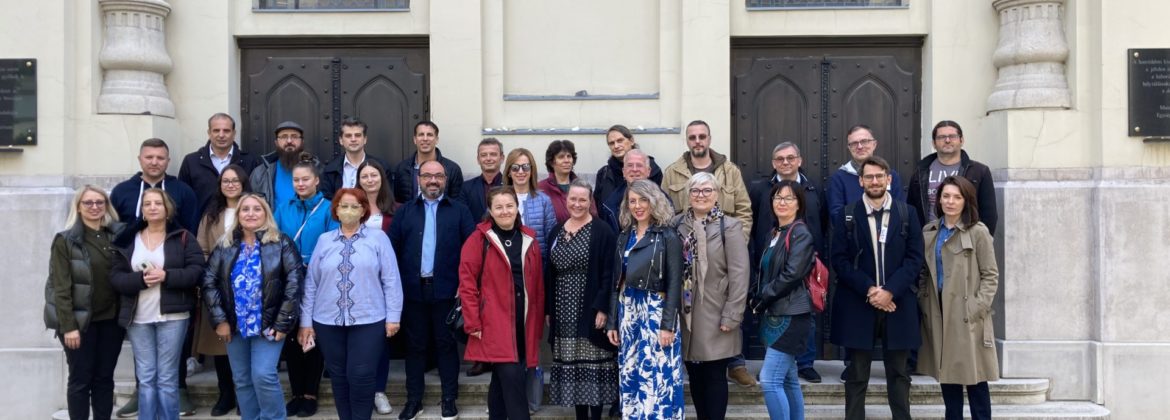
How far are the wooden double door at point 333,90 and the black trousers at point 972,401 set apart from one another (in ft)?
14.0

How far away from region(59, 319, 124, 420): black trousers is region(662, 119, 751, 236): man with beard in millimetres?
3508

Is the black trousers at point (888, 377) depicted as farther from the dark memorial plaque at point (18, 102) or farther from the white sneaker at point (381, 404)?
the dark memorial plaque at point (18, 102)

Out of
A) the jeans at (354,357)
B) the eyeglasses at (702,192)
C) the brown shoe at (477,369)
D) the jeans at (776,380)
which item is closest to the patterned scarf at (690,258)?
the eyeglasses at (702,192)

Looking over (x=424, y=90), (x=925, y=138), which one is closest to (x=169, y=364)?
(x=424, y=90)

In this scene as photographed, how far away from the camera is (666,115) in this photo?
298 inches

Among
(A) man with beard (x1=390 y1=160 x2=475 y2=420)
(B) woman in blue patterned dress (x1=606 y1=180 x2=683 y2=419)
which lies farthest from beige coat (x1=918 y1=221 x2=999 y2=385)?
(A) man with beard (x1=390 y1=160 x2=475 y2=420)

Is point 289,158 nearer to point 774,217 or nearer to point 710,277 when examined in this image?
point 710,277

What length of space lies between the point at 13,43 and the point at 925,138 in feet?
21.5

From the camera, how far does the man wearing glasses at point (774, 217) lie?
6.40 meters

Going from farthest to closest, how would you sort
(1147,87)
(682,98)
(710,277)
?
(682,98) < (1147,87) < (710,277)

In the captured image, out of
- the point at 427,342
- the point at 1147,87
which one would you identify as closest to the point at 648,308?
the point at 427,342

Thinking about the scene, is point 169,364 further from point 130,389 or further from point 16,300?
point 16,300

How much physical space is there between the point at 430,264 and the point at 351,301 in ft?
2.04

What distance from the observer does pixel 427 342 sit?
6422 mm
